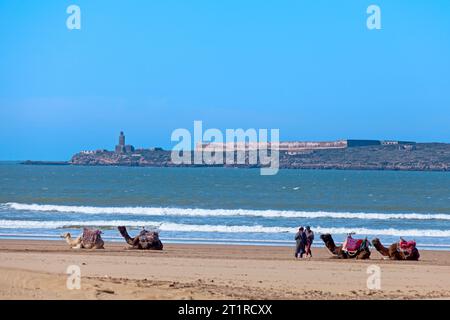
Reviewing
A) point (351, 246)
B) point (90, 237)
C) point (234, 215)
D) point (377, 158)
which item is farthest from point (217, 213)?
point (377, 158)

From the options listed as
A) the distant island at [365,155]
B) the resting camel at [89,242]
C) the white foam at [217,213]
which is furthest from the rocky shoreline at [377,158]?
the resting camel at [89,242]

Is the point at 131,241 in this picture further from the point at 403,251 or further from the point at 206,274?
the point at 403,251

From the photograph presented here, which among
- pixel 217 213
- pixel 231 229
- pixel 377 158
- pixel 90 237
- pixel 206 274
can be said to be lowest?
pixel 206 274

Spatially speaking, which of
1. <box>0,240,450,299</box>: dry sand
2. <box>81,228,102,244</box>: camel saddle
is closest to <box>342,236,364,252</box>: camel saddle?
<box>0,240,450,299</box>: dry sand

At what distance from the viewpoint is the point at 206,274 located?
64.0 ft

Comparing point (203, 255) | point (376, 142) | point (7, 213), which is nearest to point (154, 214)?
point (7, 213)

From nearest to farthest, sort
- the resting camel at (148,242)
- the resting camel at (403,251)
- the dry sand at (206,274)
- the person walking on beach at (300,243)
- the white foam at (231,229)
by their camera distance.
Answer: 1. the dry sand at (206,274)
2. the resting camel at (403,251)
3. the person walking on beach at (300,243)
4. the resting camel at (148,242)
5. the white foam at (231,229)

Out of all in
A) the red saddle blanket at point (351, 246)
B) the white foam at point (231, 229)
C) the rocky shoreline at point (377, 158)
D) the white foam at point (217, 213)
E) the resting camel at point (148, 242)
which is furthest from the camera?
the rocky shoreline at point (377, 158)

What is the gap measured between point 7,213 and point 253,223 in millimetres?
14641

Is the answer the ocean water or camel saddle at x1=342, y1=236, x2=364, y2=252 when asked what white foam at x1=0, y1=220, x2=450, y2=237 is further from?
camel saddle at x1=342, y1=236, x2=364, y2=252

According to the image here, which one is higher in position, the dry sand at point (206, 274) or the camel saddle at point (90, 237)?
the camel saddle at point (90, 237)

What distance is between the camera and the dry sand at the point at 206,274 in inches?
570

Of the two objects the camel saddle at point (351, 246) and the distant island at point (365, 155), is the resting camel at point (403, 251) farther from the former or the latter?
the distant island at point (365, 155)

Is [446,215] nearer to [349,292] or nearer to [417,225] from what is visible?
[417,225]
